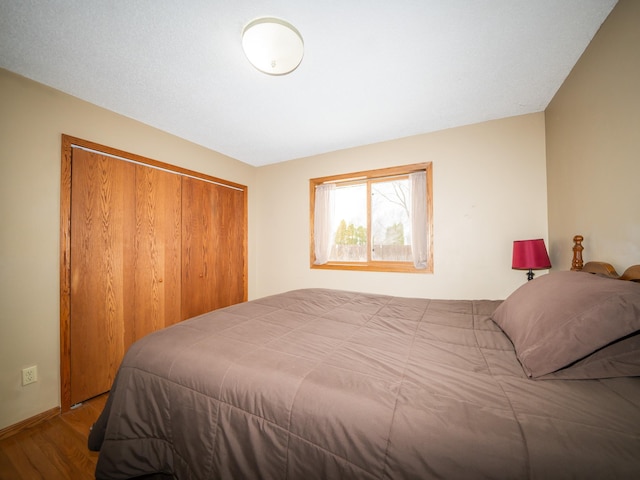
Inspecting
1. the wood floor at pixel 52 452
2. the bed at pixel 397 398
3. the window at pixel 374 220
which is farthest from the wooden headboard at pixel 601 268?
the wood floor at pixel 52 452

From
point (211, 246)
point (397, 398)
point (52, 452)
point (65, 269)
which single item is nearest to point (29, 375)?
point (52, 452)

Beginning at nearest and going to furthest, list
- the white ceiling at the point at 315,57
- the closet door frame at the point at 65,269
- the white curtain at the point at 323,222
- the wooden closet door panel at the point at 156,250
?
the white ceiling at the point at 315,57
the closet door frame at the point at 65,269
the wooden closet door panel at the point at 156,250
the white curtain at the point at 323,222

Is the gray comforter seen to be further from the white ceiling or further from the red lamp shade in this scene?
the white ceiling

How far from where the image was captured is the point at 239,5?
4.21ft

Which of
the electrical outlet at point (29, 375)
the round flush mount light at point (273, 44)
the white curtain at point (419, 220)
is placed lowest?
the electrical outlet at point (29, 375)

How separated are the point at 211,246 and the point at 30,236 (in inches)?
60.7

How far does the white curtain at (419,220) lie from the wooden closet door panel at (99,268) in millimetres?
2976

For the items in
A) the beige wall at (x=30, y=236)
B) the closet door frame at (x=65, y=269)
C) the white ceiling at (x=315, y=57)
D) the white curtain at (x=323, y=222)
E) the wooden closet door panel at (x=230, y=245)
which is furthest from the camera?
the white curtain at (x=323, y=222)

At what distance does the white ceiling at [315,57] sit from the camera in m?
1.31

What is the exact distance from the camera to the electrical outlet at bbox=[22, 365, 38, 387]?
1.72 m

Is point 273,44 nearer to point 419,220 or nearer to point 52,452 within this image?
point 419,220

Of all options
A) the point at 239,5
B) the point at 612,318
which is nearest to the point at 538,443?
the point at 612,318

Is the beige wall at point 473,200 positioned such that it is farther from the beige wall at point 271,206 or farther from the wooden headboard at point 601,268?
the wooden headboard at point 601,268

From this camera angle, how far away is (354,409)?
2.29ft
